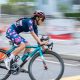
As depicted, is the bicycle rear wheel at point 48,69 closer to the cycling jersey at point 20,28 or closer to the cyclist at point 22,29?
the cyclist at point 22,29

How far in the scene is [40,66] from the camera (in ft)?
27.8

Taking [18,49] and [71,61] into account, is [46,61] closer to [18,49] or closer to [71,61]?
[18,49]

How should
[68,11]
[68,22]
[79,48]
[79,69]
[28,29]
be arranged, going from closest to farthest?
[28,29], [79,69], [79,48], [68,22], [68,11]

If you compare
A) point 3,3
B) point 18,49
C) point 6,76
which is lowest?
point 3,3

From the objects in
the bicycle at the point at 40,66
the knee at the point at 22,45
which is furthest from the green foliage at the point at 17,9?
the knee at the point at 22,45

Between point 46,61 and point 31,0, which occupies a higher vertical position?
point 46,61

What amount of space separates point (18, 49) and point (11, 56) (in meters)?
0.21

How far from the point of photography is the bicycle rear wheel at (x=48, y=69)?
8164 millimetres

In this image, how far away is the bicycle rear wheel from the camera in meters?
8.16

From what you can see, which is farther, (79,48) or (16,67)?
(79,48)

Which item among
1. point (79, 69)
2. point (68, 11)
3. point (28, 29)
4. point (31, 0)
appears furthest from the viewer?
point (31, 0)

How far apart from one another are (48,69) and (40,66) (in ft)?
0.59

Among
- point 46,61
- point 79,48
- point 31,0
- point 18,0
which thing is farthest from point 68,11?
point 46,61

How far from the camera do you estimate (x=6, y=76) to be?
8383 mm
